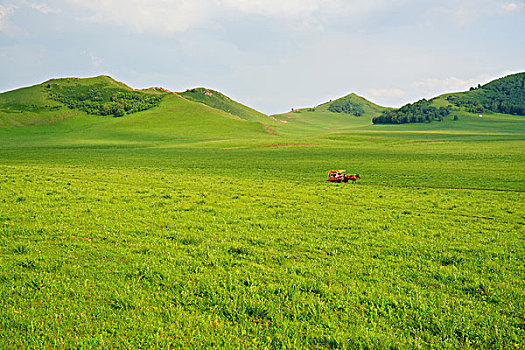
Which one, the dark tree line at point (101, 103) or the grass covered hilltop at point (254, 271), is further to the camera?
the dark tree line at point (101, 103)

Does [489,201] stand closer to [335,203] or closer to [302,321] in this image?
[335,203]

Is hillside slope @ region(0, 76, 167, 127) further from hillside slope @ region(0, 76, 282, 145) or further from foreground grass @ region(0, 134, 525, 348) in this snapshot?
foreground grass @ region(0, 134, 525, 348)

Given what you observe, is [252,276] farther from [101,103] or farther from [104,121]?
[101,103]

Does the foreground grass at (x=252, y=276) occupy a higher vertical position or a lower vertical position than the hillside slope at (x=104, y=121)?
lower

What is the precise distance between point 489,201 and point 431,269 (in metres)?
17.0

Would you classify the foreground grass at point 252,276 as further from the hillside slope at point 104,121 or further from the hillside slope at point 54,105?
the hillside slope at point 54,105

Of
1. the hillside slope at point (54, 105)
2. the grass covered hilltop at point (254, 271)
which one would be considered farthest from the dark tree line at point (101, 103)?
the grass covered hilltop at point (254, 271)

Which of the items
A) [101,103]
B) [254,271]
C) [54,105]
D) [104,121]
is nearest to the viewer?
[254,271]

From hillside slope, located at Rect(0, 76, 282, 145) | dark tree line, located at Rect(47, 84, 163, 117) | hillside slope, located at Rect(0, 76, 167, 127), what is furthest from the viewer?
dark tree line, located at Rect(47, 84, 163, 117)

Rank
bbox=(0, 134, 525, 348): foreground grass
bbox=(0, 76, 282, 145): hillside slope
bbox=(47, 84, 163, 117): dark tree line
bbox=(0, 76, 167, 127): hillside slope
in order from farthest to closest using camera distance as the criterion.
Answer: bbox=(47, 84, 163, 117): dark tree line
bbox=(0, 76, 167, 127): hillside slope
bbox=(0, 76, 282, 145): hillside slope
bbox=(0, 134, 525, 348): foreground grass

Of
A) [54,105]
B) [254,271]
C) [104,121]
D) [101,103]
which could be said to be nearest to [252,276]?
[254,271]

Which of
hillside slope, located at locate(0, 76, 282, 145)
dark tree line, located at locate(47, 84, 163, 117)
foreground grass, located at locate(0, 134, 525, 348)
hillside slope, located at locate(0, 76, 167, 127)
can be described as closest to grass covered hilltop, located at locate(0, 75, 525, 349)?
foreground grass, located at locate(0, 134, 525, 348)

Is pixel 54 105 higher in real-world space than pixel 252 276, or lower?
higher

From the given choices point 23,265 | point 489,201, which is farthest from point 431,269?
point 489,201
